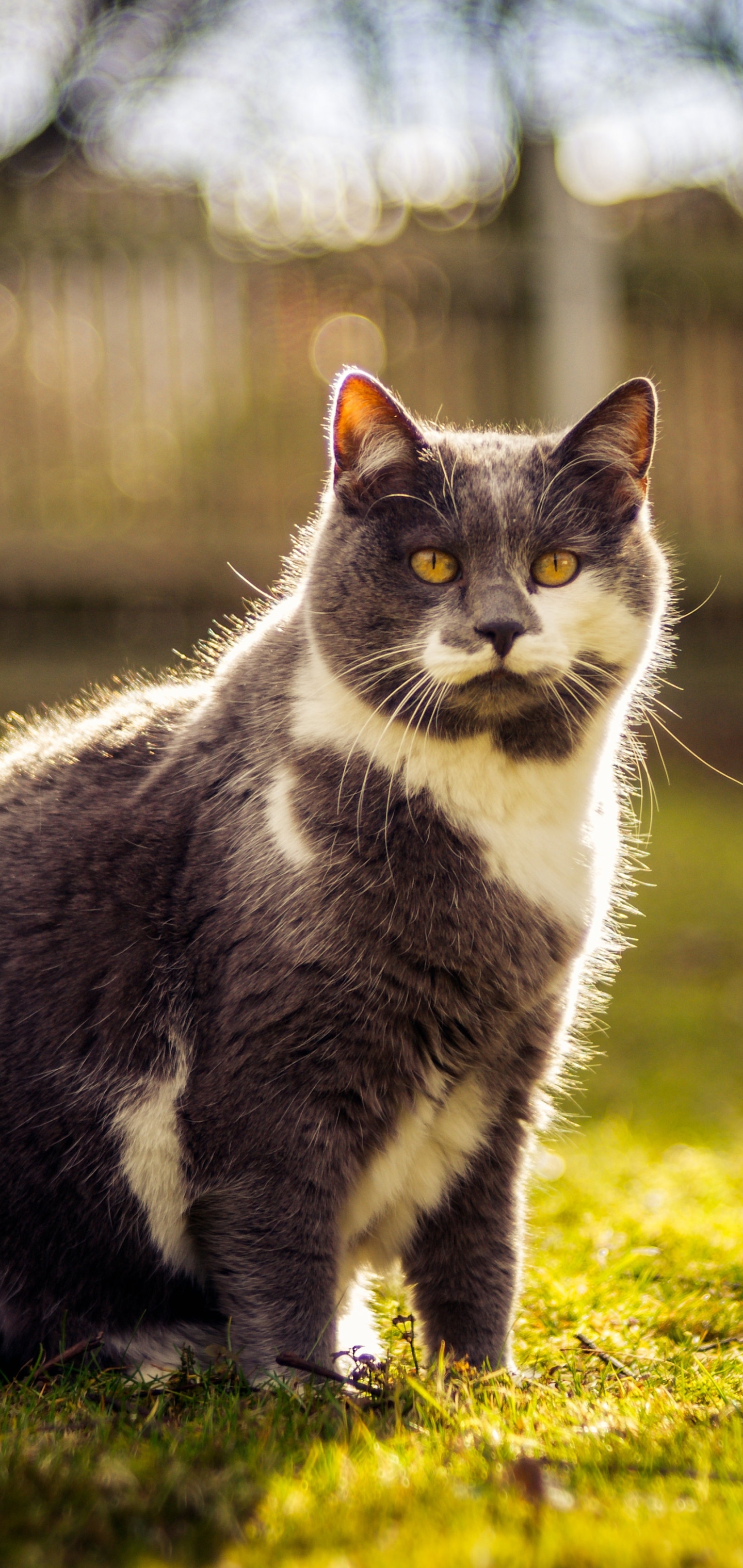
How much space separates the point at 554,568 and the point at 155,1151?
95cm

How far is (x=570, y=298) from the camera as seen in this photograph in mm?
6109

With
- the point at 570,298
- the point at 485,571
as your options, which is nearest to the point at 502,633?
the point at 485,571

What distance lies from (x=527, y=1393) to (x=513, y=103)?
7324 mm

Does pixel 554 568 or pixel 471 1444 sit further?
pixel 554 568

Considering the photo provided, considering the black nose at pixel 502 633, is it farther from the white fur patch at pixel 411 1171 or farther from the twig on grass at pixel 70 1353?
the twig on grass at pixel 70 1353

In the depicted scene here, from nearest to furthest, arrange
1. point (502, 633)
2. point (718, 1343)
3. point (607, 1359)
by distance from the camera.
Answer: point (502, 633) < point (607, 1359) < point (718, 1343)

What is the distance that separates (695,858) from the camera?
17.3 feet

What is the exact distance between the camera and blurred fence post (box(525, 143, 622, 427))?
6074 mm

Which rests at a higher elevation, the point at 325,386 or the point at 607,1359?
the point at 325,386

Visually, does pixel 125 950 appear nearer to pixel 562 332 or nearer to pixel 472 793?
pixel 472 793

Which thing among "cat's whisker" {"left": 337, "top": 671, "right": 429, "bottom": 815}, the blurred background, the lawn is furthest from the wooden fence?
"cat's whisker" {"left": 337, "top": 671, "right": 429, "bottom": 815}

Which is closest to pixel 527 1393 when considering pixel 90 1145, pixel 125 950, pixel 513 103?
pixel 90 1145

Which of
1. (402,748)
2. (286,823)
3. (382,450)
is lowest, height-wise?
(286,823)

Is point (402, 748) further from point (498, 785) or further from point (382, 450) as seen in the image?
point (382, 450)
